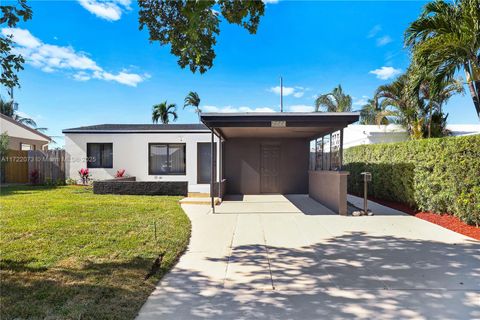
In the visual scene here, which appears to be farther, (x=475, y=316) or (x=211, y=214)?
(x=211, y=214)

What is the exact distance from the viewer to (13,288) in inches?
144

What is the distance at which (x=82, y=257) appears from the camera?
15.7 ft

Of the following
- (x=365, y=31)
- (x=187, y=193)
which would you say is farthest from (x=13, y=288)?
(x=365, y=31)

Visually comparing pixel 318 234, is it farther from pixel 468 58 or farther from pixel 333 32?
pixel 333 32

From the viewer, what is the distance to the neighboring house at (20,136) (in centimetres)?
2101

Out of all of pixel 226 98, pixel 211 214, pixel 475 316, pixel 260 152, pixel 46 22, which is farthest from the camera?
pixel 226 98

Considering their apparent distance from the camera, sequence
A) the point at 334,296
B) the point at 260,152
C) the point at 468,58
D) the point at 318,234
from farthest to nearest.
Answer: the point at 260,152 < the point at 468,58 < the point at 318,234 < the point at 334,296

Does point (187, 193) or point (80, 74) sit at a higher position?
point (80, 74)

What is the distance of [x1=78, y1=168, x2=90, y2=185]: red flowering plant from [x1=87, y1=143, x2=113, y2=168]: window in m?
0.44

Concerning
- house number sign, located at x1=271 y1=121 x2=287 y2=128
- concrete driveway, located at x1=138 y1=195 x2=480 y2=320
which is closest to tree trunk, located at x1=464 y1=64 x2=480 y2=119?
concrete driveway, located at x1=138 y1=195 x2=480 y2=320

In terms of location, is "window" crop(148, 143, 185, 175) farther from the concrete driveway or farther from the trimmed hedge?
the concrete driveway

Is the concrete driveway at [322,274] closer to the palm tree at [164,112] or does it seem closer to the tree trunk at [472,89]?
the tree trunk at [472,89]

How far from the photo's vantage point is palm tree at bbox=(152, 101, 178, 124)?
1419 inches

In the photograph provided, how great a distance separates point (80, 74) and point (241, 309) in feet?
52.7
